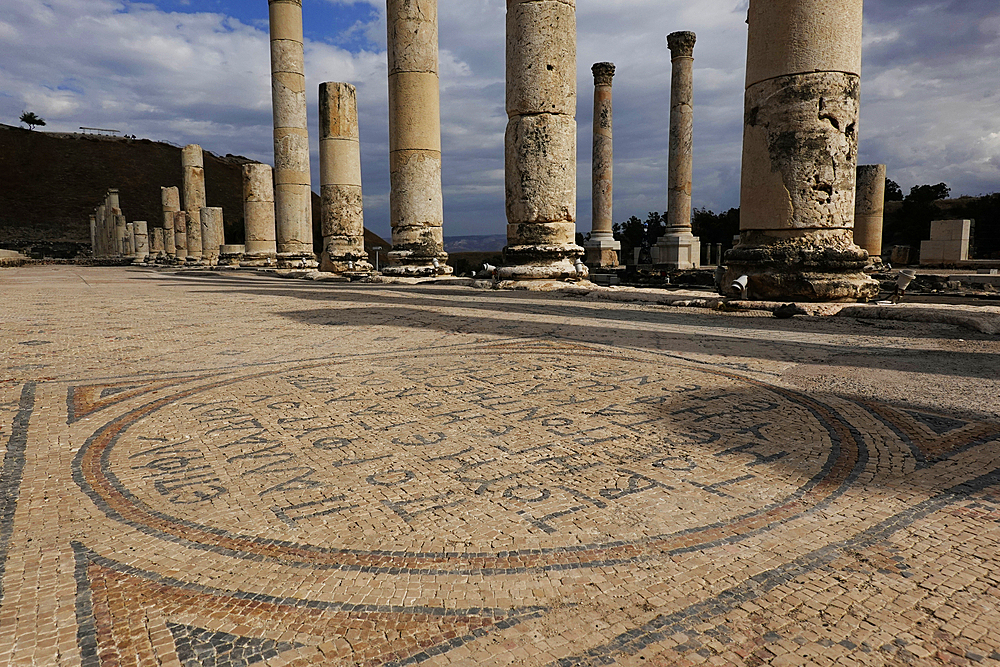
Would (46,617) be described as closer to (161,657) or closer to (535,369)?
(161,657)

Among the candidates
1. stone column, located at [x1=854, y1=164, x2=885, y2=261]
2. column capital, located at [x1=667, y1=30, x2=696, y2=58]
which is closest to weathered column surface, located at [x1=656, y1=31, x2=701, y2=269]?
column capital, located at [x1=667, y1=30, x2=696, y2=58]

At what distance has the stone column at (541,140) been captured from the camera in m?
10.2

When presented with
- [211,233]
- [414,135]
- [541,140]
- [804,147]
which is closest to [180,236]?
[211,233]

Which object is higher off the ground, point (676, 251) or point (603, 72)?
point (603, 72)

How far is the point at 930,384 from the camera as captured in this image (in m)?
3.76

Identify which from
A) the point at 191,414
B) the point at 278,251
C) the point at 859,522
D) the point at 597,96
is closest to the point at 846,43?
the point at 859,522

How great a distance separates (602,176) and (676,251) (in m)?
4.66

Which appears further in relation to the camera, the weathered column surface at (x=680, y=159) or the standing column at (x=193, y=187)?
the standing column at (x=193, y=187)

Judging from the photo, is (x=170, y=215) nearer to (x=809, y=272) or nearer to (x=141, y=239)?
(x=141, y=239)

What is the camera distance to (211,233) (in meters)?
27.1

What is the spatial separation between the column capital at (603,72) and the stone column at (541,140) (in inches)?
572

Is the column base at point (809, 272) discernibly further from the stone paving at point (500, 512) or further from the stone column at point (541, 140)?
the stone column at point (541, 140)

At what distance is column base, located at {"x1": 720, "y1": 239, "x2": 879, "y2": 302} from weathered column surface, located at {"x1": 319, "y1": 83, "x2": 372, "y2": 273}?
10573mm

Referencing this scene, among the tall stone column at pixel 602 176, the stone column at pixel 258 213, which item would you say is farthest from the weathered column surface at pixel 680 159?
the stone column at pixel 258 213
